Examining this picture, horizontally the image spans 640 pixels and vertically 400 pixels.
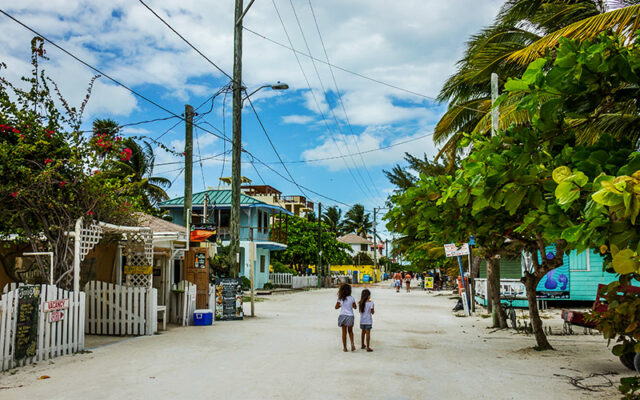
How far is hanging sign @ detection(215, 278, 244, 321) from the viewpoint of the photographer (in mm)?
17016

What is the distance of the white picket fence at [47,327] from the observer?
27.3 ft

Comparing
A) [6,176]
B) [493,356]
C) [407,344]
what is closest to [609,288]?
[493,356]

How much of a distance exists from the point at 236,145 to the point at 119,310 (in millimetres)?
6889

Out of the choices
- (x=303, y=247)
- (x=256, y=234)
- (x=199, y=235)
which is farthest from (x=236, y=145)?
(x=303, y=247)

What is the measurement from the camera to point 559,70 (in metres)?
4.39

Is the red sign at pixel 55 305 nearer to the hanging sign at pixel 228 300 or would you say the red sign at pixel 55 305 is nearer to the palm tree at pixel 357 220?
the hanging sign at pixel 228 300

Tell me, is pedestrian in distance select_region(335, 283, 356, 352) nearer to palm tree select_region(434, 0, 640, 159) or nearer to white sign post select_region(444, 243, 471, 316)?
palm tree select_region(434, 0, 640, 159)

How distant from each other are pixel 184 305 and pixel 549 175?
12331mm

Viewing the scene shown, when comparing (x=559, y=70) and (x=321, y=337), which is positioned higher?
(x=559, y=70)

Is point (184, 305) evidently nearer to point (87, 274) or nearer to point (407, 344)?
point (87, 274)

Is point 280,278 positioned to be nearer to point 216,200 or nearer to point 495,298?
point 216,200

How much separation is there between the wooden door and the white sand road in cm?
411

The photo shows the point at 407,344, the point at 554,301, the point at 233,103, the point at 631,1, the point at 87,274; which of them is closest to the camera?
the point at 631,1

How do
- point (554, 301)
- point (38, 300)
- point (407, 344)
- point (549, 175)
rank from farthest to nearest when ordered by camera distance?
point (554, 301) < point (407, 344) < point (38, 300) < point (549, 175)
